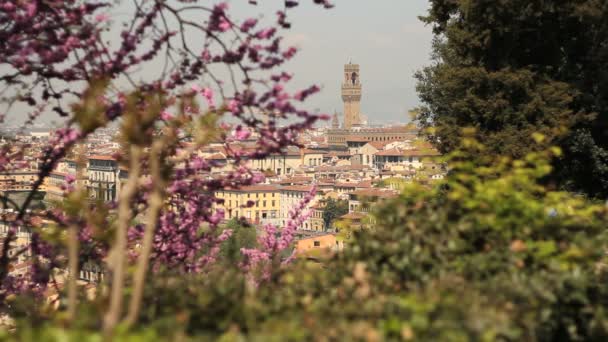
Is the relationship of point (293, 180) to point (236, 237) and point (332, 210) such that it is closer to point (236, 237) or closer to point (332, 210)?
point (332, 210)

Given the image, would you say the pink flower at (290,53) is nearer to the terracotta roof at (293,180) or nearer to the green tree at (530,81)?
the green tree at (530,81)

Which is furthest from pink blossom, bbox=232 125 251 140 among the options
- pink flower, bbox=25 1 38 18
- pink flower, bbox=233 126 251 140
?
pink flower, bbox=25 1 38 18

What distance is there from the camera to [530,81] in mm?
18750

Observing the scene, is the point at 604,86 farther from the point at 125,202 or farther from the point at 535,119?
the point at 125,202

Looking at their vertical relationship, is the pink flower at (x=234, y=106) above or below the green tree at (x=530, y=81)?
below

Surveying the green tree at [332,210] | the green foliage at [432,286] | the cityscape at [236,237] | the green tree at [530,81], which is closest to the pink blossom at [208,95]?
the cityscape at [236,237]

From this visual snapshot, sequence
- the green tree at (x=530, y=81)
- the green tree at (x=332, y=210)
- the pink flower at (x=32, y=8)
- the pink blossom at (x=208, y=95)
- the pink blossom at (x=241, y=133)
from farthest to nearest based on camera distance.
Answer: the green tree at (x=332, y=210) < the green tree at (x=530, y=81) < the pink blossom at (x=208, y=95) < the pink blossom at (x=241, y=133) < the pink flower at (x=32, y=8)

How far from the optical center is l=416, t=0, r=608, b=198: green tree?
18.3 m

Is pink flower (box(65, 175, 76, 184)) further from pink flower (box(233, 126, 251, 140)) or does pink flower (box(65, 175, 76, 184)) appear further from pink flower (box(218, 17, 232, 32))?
pink flower (box(218, 17, 232, 32))

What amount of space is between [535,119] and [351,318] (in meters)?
16.2

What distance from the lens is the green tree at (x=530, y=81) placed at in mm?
18297

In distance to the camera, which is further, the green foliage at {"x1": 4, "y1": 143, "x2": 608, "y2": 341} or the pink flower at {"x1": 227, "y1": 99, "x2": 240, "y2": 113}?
the pink flower at {"x1": 227, "y1": 99, "x2": 240, "y2": 113}

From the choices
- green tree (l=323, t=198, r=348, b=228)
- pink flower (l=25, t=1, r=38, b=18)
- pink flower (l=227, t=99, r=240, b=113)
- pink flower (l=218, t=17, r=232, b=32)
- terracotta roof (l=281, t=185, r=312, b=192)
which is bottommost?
green tree (l=323, t=198, r=348, b=228)

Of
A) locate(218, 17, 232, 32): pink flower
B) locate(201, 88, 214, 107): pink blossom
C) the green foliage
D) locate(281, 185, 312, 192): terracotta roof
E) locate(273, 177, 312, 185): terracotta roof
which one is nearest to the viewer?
the green foliage
